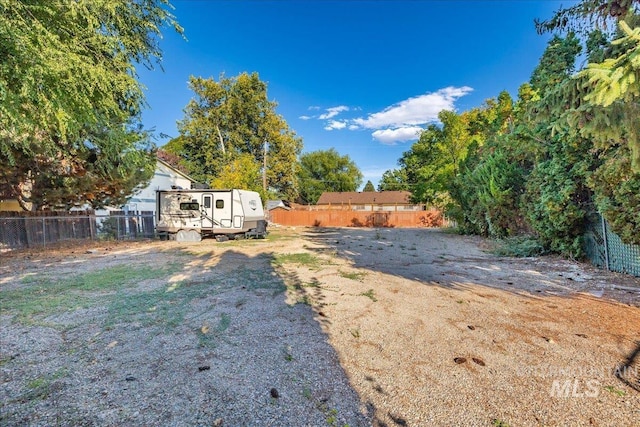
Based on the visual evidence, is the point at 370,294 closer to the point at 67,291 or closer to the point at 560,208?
the point at 67,291

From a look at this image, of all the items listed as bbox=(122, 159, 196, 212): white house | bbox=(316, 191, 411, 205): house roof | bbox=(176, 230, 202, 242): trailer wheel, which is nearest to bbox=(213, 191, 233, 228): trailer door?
bbox=(176, 230, 202, 242): trailer wheel

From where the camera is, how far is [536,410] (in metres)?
2.00

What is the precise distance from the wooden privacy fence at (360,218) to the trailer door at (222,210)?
16926 millimetres

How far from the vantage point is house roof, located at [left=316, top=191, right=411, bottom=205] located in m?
42.8

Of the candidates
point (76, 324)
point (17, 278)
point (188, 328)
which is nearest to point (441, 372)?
point (188, 328)

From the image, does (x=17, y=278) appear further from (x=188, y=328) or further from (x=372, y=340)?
(x=372, y=340)

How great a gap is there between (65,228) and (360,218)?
73.5ft

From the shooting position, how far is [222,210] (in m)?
13.3

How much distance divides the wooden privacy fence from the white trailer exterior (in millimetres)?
16573

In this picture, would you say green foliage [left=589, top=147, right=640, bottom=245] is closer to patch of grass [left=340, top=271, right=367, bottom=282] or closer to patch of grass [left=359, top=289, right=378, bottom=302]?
patch of grass [left=359, top=289, right=378, bottom=302]

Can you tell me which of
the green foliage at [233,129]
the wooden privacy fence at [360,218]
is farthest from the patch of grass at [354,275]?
the green foliage at [233,129]

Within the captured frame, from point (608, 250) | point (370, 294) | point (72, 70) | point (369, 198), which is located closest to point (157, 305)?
point (370, 294)

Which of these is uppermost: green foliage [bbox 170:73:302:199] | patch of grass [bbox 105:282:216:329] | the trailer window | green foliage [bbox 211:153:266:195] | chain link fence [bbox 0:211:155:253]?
green foliage [bbox 170:73:302:199]

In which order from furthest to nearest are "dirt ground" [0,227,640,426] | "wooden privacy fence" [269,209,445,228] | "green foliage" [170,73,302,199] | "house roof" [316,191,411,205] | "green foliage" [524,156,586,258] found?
"house roof" [316,191,411,205] < "green foliage" [170,73,302,199] < "wooden privacy fence" [269,209,445,228] < "green foliage" [524,156,586,258] < "dirt ground" [0,227,640,426]
